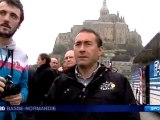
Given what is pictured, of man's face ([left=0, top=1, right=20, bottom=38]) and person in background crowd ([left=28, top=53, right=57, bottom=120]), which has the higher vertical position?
man's face ([left=0, top=1, right=20, bottom=38])

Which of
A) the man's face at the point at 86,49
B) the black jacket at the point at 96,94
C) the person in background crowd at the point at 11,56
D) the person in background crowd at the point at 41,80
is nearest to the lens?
the person in background crowd at the point at 11,56

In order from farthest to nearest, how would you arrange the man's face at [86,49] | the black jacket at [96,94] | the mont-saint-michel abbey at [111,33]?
the mont-saint-michel abbey at [111,33]
the man's face at [86,49]
the black jacket at [96,94]

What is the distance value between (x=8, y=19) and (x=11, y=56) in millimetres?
275

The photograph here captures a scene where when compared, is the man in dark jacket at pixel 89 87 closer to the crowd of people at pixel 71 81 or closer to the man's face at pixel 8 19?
the crowd of people at pixel 71 81

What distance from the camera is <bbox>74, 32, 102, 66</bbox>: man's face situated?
3180 mm

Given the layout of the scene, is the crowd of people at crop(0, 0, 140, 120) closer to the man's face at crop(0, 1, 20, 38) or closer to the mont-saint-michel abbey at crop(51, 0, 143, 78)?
the man's face at crop(0, 1, 20, 38)

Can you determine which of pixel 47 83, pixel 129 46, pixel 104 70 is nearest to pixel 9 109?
pixel 104 70

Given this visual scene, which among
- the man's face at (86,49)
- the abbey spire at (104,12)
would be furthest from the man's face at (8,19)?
the abbey spire at (104,12)

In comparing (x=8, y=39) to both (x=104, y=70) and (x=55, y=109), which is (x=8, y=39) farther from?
(x=104, y=70)

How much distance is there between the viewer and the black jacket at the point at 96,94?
3045 mm

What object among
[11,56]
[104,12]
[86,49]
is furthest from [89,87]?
[104,12]

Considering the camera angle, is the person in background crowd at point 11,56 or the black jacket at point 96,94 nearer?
the person in background crowd at point 11,56

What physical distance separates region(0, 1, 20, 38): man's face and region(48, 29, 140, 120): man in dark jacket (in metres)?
0.63

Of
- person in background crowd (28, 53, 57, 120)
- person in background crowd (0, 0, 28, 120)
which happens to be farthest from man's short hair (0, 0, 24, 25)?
person in background crowd (28, 53, 57, 120)
